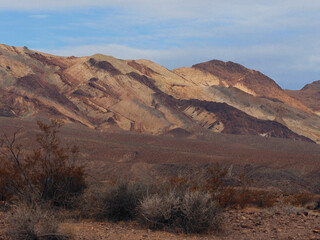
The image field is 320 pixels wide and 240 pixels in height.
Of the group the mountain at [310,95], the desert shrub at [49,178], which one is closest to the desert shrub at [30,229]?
the desert shrub at [49,178]

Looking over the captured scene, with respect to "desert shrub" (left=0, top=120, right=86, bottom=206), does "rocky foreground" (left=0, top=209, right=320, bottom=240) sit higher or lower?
lower

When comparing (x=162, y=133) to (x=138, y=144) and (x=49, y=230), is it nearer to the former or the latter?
(x=138, y=144)

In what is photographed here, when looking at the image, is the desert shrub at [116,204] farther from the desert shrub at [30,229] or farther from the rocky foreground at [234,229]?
the desert shrub at [30,229]

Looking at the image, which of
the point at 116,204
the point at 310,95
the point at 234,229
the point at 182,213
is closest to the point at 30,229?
the point at 116,204

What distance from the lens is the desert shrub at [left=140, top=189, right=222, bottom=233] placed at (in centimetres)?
1060

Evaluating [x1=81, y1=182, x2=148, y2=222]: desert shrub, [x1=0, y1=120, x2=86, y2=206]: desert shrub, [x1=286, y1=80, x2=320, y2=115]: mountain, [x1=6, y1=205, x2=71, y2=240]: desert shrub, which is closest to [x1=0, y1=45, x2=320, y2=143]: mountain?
[x1=286, y1=80, x2=320, y2=115]: mountain

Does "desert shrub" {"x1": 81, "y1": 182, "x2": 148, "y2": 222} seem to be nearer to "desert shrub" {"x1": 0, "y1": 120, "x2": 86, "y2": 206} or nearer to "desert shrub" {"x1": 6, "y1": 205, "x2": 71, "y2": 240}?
"desert shrub" {"x1": 0, "y1": 120, "x2": 86, "y2": 206}

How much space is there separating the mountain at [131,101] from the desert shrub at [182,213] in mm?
70042

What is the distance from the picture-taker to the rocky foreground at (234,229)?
1005cm

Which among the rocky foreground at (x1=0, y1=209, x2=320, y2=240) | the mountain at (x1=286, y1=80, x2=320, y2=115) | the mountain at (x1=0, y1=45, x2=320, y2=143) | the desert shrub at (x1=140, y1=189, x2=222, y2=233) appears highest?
the mountain at (x1=286, y1=80, x2=320, y2=115)

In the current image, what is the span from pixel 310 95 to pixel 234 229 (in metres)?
130

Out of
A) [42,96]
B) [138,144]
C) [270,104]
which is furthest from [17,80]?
[270,104]

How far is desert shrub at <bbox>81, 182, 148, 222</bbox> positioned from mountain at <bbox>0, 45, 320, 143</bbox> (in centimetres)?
6864

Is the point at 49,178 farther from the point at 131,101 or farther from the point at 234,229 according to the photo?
the point at 131,101
